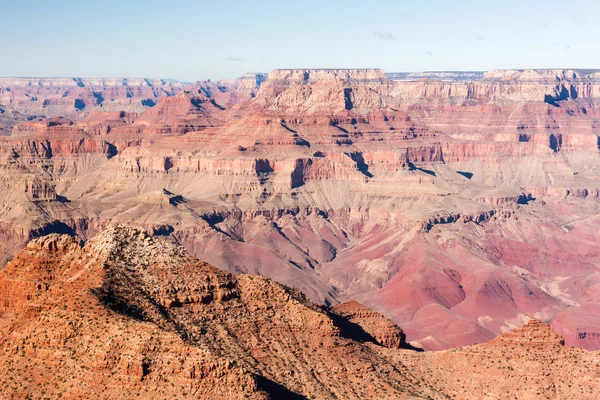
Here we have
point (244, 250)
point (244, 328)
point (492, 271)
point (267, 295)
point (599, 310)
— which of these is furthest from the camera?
point (244, 250)

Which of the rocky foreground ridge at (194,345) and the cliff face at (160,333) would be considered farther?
the rocky foreground ridge at (194,345)

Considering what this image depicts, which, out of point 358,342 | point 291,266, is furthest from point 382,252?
point 358,342

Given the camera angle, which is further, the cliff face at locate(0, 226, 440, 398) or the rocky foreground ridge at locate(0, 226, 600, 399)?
the rocky foreground ridge at locate(0, 226, 600, 399)

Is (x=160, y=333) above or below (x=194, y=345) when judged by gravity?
above

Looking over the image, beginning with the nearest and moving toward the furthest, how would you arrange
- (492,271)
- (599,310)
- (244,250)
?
(599,310), (492,271), (244,250)

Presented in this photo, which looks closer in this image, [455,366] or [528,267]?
[455,366]

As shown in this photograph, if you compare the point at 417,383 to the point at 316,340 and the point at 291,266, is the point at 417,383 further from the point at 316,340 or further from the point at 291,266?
the point at 291,266

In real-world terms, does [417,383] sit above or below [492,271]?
above

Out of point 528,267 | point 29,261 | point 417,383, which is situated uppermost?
point 29,261
